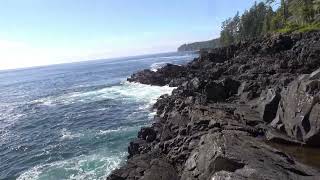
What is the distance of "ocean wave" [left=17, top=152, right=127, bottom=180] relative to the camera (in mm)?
29219

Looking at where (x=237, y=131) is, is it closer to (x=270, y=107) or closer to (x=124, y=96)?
(x=270, y=107)

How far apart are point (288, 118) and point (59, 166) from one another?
2000cm

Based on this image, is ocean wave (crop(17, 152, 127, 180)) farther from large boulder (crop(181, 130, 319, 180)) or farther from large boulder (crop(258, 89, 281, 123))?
large boulder (crop(258, 89, 281, 123))

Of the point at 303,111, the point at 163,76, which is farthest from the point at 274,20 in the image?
the point at 303,111

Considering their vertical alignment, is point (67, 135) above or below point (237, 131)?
below

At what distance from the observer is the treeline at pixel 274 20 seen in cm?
9081

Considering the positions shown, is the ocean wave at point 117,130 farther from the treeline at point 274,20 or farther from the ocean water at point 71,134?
the treeline at point 274,20

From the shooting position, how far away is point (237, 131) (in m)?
26.0

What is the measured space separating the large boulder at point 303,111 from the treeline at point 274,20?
54.9 m

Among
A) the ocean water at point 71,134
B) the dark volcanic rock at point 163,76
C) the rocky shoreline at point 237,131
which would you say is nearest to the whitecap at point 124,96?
the ocean water at point 71,134

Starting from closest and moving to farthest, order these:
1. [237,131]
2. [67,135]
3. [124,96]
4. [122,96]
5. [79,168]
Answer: [237,131] → [79,168] → [67,135] → [124,96] → [122,96]

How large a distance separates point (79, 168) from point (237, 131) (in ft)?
45.8

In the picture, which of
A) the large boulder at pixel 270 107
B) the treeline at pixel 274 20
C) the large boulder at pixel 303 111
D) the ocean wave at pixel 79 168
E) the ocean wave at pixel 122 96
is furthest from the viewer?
the treeline at pixel 274 20

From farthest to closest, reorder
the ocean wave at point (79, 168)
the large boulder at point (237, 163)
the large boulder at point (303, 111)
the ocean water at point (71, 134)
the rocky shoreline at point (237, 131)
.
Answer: the ocean water at point (71, 134)
the ocean wave at point (79, 168)
the large boulder at point (303, 111)
the rocky shoreline at point (237, 131)
the large boulder at point (237, 163)
